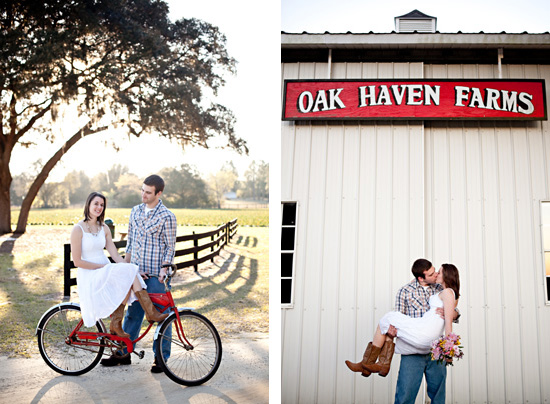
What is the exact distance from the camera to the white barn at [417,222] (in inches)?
170

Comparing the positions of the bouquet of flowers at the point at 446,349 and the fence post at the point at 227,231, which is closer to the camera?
the bouquet of flowers at the point at 446,349

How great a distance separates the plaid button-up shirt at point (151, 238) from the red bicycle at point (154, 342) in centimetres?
16

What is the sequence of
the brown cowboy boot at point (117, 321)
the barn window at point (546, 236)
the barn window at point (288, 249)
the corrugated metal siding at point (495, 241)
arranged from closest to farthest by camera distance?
the brown cowboy boot at point (117, 321) < the corrugated metal siding at point (495, 241) < the barn window at point (546, 236) < the barn window at point (288, 249)

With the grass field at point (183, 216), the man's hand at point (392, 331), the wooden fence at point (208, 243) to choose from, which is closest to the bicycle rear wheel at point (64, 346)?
the grass field at point (183, 216)

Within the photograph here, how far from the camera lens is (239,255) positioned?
503cm

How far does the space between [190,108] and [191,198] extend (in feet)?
3.00

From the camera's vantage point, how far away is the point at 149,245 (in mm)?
3922

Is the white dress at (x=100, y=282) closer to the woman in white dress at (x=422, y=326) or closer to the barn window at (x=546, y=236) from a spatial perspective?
the woman in white dress at (x=422, y=326)

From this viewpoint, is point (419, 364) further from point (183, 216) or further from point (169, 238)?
point (183, 216)

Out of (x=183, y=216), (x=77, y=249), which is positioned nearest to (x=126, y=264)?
(x=77, y=249)

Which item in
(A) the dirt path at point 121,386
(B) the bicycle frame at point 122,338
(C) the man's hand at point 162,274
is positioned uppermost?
(C) the man's hand at point 162,274

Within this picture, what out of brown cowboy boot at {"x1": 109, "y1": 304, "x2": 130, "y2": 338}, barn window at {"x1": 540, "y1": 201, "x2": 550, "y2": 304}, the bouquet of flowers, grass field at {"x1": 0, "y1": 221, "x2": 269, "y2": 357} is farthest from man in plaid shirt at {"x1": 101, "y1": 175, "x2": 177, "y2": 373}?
barn window at {"x1": 540, "y1": 201, "x2": 550, "y2": 304}

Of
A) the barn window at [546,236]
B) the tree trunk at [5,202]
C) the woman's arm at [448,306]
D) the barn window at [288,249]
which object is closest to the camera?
the woman's arm at [448,306]

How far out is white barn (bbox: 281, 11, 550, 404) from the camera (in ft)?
14.2
